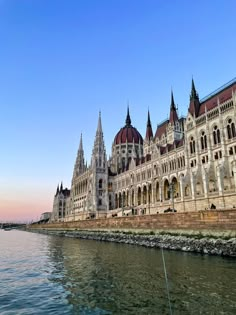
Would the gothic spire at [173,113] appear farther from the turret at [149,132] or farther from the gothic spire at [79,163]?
the gothic spire at [79,163]

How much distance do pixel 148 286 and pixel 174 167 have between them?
2242 inches

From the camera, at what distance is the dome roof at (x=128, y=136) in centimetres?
12681

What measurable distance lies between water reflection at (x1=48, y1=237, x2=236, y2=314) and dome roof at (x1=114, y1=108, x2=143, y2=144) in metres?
107

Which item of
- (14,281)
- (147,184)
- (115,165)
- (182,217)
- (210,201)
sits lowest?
(14,281)

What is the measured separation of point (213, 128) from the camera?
54406 mm

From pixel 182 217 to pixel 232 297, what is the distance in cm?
2165

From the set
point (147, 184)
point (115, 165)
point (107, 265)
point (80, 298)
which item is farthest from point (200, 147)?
point (115, 165)

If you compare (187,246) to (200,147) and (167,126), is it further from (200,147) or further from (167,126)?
(167,126)

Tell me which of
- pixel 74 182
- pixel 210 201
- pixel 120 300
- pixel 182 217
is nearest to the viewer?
pixel 120 300

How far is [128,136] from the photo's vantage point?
128125mm

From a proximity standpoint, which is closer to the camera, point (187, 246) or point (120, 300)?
point (120, 300)

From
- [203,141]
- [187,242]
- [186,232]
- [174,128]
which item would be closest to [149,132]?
[174,128]

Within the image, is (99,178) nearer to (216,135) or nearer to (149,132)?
(149,132)

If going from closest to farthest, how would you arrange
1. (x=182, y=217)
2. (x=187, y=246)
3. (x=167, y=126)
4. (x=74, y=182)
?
(x=187, y=246) < (x=182, y=217) < (x=167, y=126) < (x=74, y=182)
